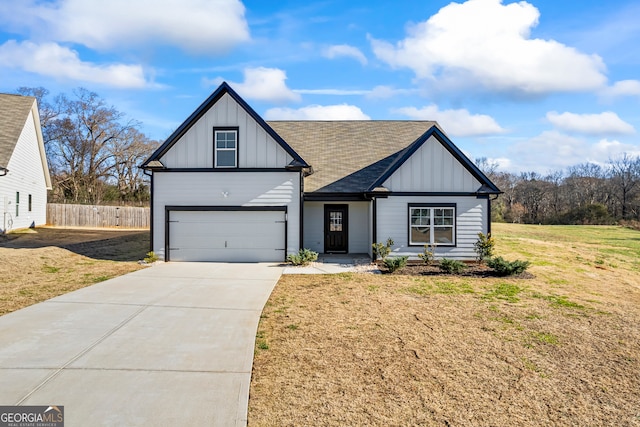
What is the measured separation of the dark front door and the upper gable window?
15.0ft

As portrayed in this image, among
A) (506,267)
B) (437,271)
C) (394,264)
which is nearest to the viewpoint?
(506,267)

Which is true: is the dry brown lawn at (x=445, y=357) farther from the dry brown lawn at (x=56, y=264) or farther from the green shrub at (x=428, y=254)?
the dry brown lawn at (x=56, y=264)

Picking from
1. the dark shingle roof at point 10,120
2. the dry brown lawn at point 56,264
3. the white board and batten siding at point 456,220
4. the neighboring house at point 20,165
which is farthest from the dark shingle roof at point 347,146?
the neighboring house at point 20,165

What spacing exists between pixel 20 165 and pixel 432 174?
22.9 meters

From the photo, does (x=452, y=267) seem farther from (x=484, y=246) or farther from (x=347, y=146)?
(x=347, y=146)

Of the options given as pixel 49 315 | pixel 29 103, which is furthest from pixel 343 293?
pixel 29 103

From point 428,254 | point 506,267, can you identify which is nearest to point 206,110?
point 428,254

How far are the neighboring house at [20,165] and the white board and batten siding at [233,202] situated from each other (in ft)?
36.6

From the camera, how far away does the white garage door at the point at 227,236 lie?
15367 millimetres

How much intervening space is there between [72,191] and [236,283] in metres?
37.8

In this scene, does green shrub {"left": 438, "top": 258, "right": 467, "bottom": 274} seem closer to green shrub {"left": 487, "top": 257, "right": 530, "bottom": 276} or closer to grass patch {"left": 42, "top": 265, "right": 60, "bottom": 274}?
green shrub {"left": 487, "top": 257, "right": 530, "bottom": 276}

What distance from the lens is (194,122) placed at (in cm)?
1516

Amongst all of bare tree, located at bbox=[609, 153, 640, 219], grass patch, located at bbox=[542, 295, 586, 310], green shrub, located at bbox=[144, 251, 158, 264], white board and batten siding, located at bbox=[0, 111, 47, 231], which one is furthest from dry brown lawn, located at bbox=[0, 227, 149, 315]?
bare tree, located at bbox=[609, 153, 640, 219]

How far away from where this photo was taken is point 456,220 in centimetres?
1506
